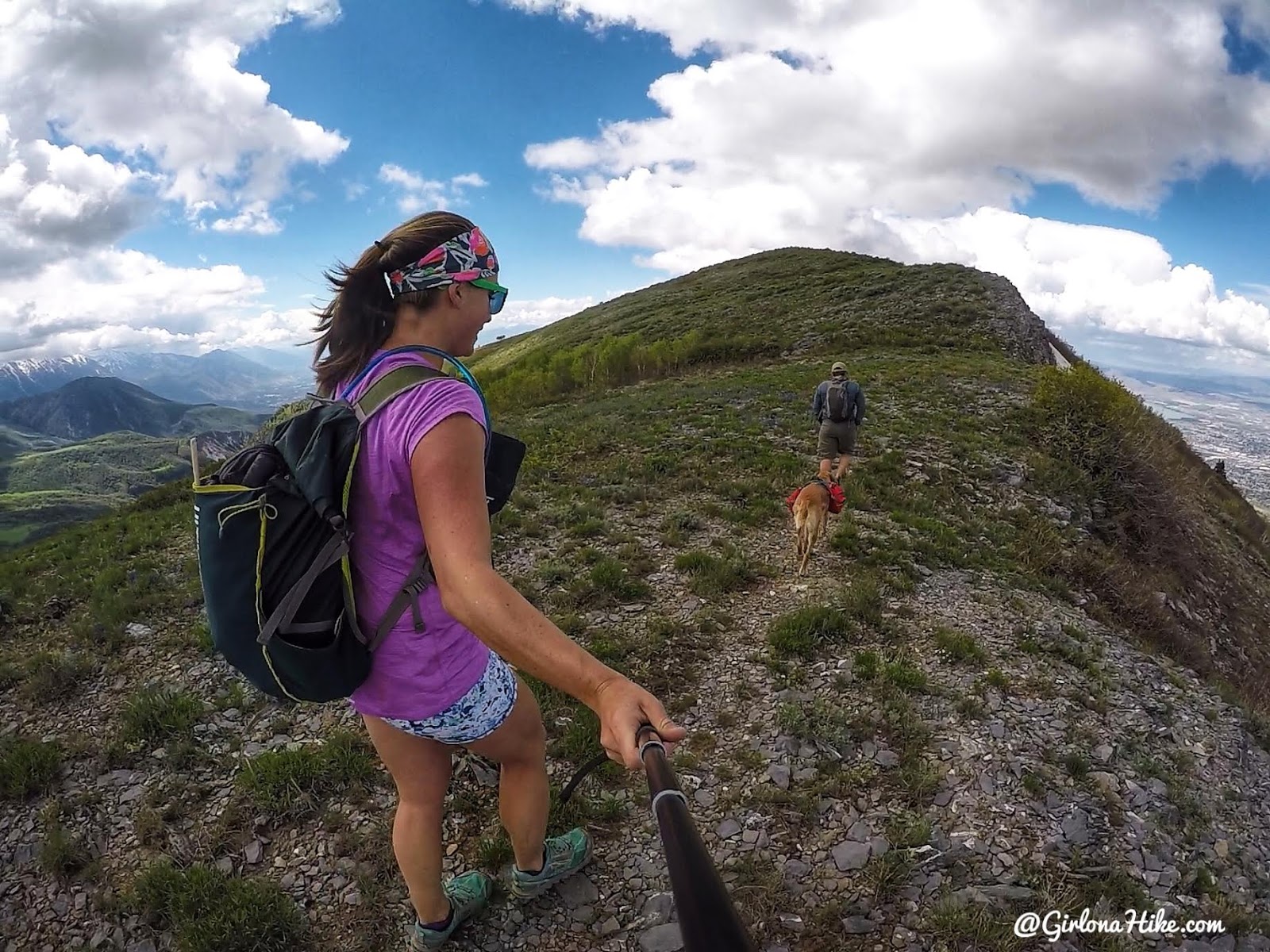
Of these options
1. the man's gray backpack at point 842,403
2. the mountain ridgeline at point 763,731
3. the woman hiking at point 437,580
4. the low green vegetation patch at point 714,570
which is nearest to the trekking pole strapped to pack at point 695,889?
the woman hiking at point 437,580

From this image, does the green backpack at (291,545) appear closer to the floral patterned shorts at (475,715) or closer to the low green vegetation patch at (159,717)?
the floral patterned shorts at (475,715)

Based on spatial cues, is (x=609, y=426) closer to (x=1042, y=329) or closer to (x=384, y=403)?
(x=384, y=403)

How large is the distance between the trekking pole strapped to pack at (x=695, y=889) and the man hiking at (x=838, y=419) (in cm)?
1122

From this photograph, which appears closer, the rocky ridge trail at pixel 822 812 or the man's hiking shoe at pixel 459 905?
the man's hiking shoe at pixel 459 905

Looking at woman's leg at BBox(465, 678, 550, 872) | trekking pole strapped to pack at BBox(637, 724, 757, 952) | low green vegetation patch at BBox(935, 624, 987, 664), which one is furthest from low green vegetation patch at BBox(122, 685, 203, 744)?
low green vegetation patch at BBox(935, 624, 987, 664)

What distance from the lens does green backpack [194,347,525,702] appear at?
2.06 m

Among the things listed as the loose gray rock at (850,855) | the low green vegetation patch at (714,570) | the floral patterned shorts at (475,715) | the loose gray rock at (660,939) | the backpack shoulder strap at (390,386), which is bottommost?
the loose gray rock at (660,939)

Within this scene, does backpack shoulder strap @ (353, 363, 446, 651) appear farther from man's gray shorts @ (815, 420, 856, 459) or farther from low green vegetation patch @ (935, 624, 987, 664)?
man's gray shorts @ (815, 420, 856, 459)

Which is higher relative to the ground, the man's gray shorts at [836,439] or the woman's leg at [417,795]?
the man's gray shorts at [836,439]

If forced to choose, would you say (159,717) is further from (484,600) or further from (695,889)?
(695,889)

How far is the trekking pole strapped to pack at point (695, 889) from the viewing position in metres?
1.08

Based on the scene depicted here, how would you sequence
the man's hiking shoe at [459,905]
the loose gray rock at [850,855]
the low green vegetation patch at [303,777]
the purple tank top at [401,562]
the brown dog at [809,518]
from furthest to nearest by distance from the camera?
the brown dog at [809,518]
the low green vegetation patch at [303,777]
the loose gray rock at [850,855]
the man's hiking shoe at [459,905]
the purple tank top at [401,562]

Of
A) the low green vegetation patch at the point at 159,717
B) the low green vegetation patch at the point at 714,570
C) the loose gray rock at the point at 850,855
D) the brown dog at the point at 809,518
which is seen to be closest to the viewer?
the loose gray rock at the point at 850,855

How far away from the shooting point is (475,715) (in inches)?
104
